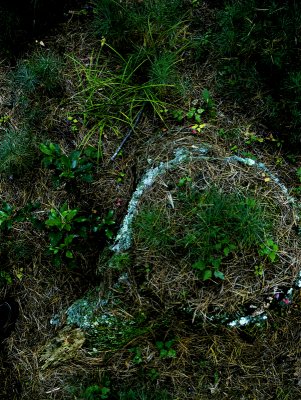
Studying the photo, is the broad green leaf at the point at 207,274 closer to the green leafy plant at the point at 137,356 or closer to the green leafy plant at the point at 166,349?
the green leafy plant at the point at 166,349

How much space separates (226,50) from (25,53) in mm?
1589

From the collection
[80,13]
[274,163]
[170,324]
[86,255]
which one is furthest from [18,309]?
[80,13]

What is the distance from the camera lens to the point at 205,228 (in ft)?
7.89

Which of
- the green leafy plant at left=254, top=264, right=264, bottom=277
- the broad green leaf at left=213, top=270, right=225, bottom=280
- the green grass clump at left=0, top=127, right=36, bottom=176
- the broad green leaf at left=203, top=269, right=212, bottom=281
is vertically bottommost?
the green leafy plant at left=254, top=264, right=264, bottom=277

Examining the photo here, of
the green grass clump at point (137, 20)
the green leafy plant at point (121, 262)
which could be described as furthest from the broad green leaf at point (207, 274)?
the green grass clump at point (137, 20)

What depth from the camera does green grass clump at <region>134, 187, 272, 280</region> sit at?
2375 millimetres

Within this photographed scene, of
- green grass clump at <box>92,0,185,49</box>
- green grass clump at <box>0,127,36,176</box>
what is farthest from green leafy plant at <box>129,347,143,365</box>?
green grass clump at <box>92,0,185,49</box>

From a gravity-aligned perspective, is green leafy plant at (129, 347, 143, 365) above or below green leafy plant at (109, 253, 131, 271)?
below

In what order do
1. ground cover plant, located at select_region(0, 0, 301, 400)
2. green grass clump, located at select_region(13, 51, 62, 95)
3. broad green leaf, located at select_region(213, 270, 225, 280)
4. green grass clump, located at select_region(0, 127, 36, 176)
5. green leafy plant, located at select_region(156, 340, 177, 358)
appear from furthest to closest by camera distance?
1. green grass clump, located at select_region(13, 51, 62, 95)
2. green grass clump, located at select_region(0, 127, 36, 176)
3. green leafy plant, located at select_region(156, 340, 177, 358)
4. ground cover plant, located at select_region(0, 0, 301, 400)
5. broad green leaf, located at select_region(213, 270, 225, 280)

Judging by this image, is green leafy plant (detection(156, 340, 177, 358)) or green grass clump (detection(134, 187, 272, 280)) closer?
green grass clump (detection(134, 187, 272, 280))

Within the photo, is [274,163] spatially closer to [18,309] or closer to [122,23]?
[122,23]

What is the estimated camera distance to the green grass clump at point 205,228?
2.38 metres

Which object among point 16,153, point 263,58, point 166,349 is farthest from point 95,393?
point 263,58

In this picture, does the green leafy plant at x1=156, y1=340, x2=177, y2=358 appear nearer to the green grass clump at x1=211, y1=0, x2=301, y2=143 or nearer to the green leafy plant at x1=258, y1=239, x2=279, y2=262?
the green leafy plant at x1=258, y1=239, x2=279, y2=262
